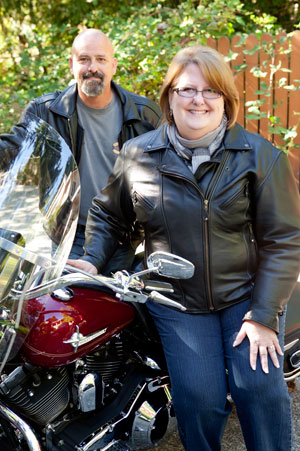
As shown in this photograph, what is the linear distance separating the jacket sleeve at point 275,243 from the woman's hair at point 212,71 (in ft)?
0.89

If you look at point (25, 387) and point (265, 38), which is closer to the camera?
point (25, 387)

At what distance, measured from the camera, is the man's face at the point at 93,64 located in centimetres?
292

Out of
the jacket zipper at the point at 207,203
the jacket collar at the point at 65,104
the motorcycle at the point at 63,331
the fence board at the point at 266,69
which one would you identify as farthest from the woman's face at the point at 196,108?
the fence board at the point at 266,69

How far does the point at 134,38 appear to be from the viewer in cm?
572

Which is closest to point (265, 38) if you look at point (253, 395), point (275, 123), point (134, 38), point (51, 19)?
point (275, 123)

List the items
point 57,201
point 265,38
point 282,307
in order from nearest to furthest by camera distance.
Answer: point 57,201 < point 282,307 < point 265,38

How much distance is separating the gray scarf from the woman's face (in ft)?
0.09

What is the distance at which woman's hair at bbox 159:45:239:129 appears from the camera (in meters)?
2.07

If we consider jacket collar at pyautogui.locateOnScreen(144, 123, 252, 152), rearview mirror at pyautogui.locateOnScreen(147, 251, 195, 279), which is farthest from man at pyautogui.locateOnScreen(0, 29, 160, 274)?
rearview mirror at pyautogui.locateOnScreen(147, 251, 195, 279)

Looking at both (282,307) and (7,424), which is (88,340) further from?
(282,307)

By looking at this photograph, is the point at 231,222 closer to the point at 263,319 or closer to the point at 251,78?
the point at 263,319

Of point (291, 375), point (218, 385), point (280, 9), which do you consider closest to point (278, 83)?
point (280, 9)

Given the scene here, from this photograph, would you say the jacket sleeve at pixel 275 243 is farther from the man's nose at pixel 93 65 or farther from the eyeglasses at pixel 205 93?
the man's nose at pixel 93 65

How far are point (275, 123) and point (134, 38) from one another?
1609mm
